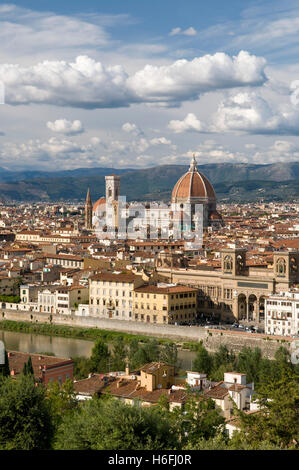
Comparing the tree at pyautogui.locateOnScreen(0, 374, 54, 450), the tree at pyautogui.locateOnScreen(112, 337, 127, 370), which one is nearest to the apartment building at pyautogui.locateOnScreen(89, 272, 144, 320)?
the tree at pyautogui.locateOnScreen(112, 337, 127, 370)

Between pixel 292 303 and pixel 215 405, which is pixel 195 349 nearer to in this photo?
pixel 292 303

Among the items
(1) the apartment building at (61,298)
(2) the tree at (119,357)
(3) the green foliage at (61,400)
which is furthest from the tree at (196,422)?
(1) the apartment building at (61,298)

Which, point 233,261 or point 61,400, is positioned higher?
point 233,261

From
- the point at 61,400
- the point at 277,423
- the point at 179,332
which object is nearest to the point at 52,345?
the point at 179,332

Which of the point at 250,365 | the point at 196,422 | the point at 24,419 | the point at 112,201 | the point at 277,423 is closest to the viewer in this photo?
the point at 24,419

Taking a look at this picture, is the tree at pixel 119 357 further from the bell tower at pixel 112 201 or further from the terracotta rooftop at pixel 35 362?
the bell tower at pixel 112 201

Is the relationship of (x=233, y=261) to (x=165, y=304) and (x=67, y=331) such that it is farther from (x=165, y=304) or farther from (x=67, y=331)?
(x=67, y=331)
